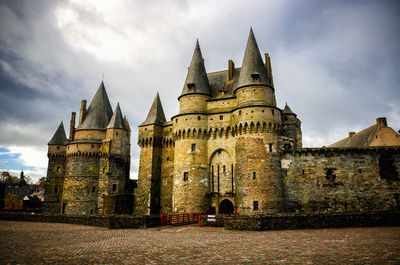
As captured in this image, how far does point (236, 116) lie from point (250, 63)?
6557mm

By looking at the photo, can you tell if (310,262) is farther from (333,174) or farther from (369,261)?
(333,174)

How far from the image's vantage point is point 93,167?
3978cm

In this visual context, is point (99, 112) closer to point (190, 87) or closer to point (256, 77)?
point (190, 87)

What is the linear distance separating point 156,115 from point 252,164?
54.4 feet

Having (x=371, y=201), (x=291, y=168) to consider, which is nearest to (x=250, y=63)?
(x=291, y=168)

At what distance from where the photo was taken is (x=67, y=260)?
396 inches

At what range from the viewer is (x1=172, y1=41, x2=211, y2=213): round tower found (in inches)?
1200

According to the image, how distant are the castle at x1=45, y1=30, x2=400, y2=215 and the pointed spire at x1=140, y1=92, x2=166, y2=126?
0.64 feet

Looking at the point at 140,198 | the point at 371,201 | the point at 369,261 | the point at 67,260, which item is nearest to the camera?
the point at 369,261

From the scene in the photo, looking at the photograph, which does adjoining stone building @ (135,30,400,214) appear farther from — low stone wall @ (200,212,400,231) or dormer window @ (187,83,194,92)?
low stone wall @ (200,212,400,231)

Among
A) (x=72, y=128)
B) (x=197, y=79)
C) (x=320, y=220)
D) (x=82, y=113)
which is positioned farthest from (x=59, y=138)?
(x=320, y=220)

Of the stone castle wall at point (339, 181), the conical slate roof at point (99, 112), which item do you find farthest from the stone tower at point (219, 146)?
the conical slate roof at point (99, 112)

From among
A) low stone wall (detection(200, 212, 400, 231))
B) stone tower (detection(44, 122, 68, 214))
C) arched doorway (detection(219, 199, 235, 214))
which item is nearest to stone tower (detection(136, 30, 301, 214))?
arched doorway (detection(219, 199, 235, 214))

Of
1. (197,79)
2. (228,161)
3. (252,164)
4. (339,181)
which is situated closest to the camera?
(252,164)
